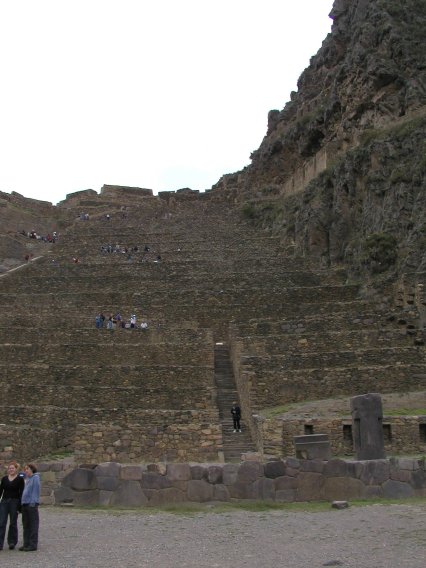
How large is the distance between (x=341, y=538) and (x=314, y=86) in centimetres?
8153

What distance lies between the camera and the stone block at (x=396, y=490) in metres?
13.5

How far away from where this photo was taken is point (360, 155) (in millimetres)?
41656

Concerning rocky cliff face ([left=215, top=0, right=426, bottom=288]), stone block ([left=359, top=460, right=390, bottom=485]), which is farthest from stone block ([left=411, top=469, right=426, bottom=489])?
rocky cliff face ([left=215, top=0, right=426, bottom=288])

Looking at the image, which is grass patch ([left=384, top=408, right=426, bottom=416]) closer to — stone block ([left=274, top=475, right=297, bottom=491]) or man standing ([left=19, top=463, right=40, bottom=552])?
stone block ([left=274, top=475, right=297, bottom=491])

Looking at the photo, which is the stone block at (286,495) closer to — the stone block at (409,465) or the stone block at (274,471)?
the stone block at (274,471)

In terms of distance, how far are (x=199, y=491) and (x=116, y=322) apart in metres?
22.2

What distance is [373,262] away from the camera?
3553cm

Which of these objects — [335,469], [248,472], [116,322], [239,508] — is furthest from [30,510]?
[116,322]

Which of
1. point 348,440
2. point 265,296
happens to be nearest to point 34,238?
point 265,296

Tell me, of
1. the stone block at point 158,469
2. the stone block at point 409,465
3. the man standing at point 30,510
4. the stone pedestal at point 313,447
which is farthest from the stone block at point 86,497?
the stone block at point 409,465

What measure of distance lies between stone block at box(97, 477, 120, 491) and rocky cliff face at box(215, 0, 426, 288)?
21382 millimetres

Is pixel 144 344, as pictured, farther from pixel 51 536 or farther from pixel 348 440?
pixel 51 536

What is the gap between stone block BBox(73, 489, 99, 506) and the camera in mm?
13539

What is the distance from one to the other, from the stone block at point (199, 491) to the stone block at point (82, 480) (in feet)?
5.77
